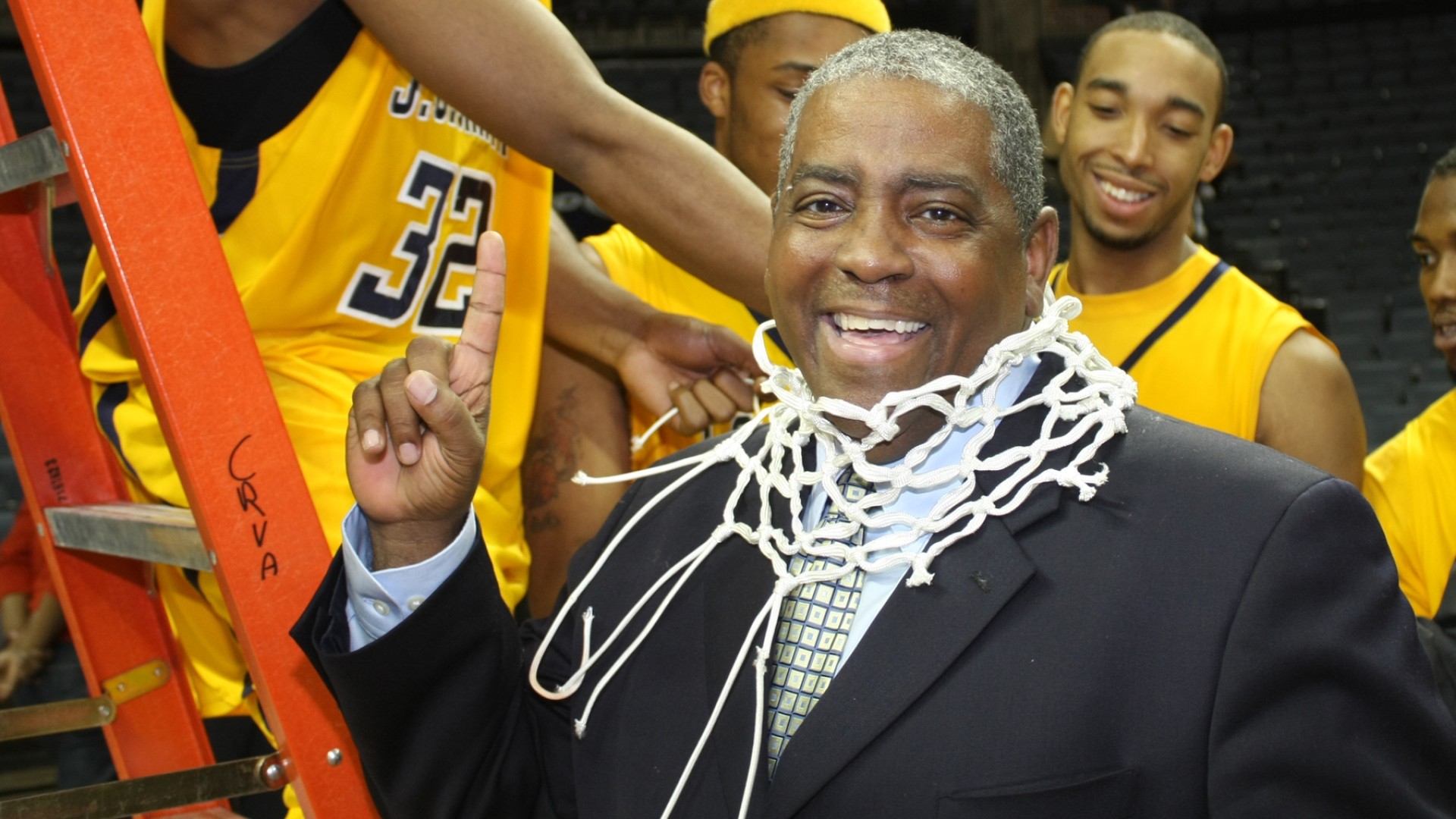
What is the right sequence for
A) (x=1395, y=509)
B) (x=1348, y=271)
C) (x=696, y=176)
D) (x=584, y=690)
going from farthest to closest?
(x=1348, y=271)
(x=1395, y=509)
(x=696, y=176)
(x=584, y=690)

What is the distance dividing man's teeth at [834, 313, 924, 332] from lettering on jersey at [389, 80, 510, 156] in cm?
69

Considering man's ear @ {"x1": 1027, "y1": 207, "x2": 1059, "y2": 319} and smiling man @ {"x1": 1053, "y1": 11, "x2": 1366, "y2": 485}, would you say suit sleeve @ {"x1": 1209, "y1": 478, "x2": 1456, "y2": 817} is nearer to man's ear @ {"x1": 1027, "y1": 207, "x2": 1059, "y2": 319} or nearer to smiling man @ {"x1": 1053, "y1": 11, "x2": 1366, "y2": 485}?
man's ear @ {"x1": 1027, "y1": 207, "x2": 1059, "y2": 319}

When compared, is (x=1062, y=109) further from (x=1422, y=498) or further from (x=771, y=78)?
(x=1422, y=498)

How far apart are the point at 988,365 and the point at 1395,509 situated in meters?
2.11

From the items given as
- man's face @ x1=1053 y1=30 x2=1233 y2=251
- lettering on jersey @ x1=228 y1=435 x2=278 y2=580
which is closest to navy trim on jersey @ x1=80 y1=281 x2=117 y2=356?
lettering on jersey @ x1=228 y1=435 x2=278 y2=580

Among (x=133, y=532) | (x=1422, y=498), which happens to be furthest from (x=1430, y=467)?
(x=133, y=532)

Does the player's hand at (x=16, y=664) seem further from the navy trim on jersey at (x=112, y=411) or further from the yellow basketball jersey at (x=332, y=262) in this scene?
the navy trim on jersey at (x=112, y=411)

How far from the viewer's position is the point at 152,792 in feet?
5.06

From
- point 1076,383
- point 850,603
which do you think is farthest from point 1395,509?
point 850,603

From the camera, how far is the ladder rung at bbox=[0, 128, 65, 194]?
1.53 meters

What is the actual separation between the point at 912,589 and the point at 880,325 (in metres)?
0.32

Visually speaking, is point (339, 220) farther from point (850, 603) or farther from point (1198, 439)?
point (1198, 439)

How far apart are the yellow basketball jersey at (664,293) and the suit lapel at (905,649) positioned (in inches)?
58.9

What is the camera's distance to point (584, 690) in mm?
1784
